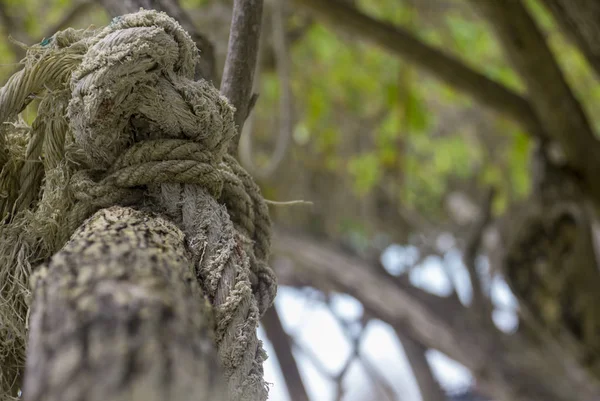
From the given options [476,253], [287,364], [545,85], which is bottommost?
[287,364]

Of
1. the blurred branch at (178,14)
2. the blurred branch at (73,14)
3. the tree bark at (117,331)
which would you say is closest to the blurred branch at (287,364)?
the blurred branch at (73,14)

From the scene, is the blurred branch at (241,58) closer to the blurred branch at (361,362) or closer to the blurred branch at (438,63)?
the blurred branch at (438,63)

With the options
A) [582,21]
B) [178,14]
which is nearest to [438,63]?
[582,21]

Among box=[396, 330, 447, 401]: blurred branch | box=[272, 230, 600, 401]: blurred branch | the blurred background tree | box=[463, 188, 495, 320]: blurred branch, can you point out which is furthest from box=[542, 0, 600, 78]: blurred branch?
box=[396, 330, 447, 401]: blurred branch

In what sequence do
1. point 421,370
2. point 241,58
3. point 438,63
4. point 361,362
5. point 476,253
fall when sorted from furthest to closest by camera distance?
point 361,362 < point 421,370 < point 476,253 < point 438,63 < point 241,58

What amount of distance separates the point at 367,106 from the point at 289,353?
1.18 m

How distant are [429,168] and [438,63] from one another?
6.38ft

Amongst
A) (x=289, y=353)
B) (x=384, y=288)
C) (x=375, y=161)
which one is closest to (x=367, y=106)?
(x=375, y=161)

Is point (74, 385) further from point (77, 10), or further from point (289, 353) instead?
point (289, 353)

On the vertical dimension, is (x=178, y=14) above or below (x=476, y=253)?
above

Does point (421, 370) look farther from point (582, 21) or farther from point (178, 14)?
point (178, 14)

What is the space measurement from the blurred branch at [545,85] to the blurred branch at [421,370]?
1.20 metres

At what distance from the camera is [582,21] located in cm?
152

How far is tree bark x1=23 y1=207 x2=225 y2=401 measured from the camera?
1.12ft
